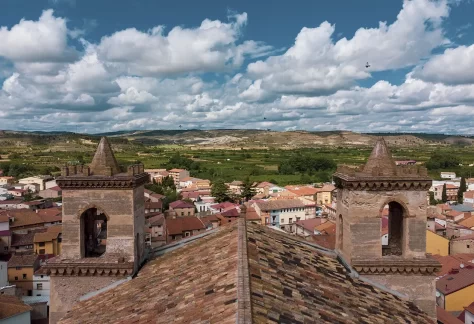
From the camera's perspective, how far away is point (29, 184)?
348 feet

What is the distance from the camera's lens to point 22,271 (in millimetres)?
43344

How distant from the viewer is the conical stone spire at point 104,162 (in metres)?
13.4

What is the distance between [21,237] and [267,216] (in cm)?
3914

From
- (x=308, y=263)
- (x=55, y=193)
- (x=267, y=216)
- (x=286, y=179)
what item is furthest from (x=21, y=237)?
(x=286, y=179)

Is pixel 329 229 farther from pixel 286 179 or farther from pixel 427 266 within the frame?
pixel 286 179

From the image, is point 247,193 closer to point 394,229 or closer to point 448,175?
point 448,175

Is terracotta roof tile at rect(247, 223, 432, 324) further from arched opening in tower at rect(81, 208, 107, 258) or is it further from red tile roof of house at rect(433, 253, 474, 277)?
red tile roof of house at rect(433, 253, 474, 277)

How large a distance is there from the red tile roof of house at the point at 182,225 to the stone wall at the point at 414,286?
149ft

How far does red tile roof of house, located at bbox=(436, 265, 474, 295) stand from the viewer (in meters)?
36.5

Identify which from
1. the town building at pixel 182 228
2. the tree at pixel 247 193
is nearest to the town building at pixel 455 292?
the town building at pixel 182 228

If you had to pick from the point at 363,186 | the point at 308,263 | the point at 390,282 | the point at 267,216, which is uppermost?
the point at 363,186

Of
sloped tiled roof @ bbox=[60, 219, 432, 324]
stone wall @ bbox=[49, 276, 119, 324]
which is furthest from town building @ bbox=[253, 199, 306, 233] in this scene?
stone wall @ bbox=[49, 276, 119, 324]

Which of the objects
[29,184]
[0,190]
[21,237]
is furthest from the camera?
[29,184]

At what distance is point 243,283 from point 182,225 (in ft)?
165
